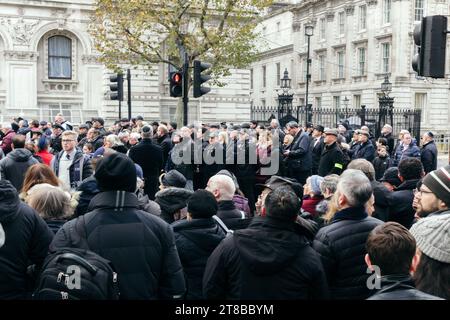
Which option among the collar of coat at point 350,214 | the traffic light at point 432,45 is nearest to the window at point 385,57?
the traffic light at point 432,45

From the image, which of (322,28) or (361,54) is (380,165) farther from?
(322,28)

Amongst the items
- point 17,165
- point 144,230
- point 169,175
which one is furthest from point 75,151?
point 144,230

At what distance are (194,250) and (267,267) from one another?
1.19 metres

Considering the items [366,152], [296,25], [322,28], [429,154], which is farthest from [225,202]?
[296,25]

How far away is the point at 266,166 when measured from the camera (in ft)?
39.2

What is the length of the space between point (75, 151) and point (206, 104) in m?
26.1

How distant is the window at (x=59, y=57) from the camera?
34562mm

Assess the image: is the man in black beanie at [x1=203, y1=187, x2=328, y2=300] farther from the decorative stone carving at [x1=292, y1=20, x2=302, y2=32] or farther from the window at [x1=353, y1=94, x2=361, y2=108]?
the decorative stone carving at [x1=292, y1=20, x2=302, y2=32]

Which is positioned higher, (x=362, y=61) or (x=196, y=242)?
(x=362, y=61)

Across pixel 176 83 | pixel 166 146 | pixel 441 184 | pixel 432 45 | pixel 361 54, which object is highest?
A: pixel 361 54

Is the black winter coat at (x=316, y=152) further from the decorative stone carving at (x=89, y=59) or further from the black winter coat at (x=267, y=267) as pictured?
the decorative stone carving at (x=89, y=59)

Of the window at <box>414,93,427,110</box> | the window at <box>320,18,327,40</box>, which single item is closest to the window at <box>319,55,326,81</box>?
the window at <box>320,18,327,40</box>

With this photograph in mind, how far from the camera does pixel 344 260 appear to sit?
4.46 meters

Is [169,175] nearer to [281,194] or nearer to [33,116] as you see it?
[281,194]
